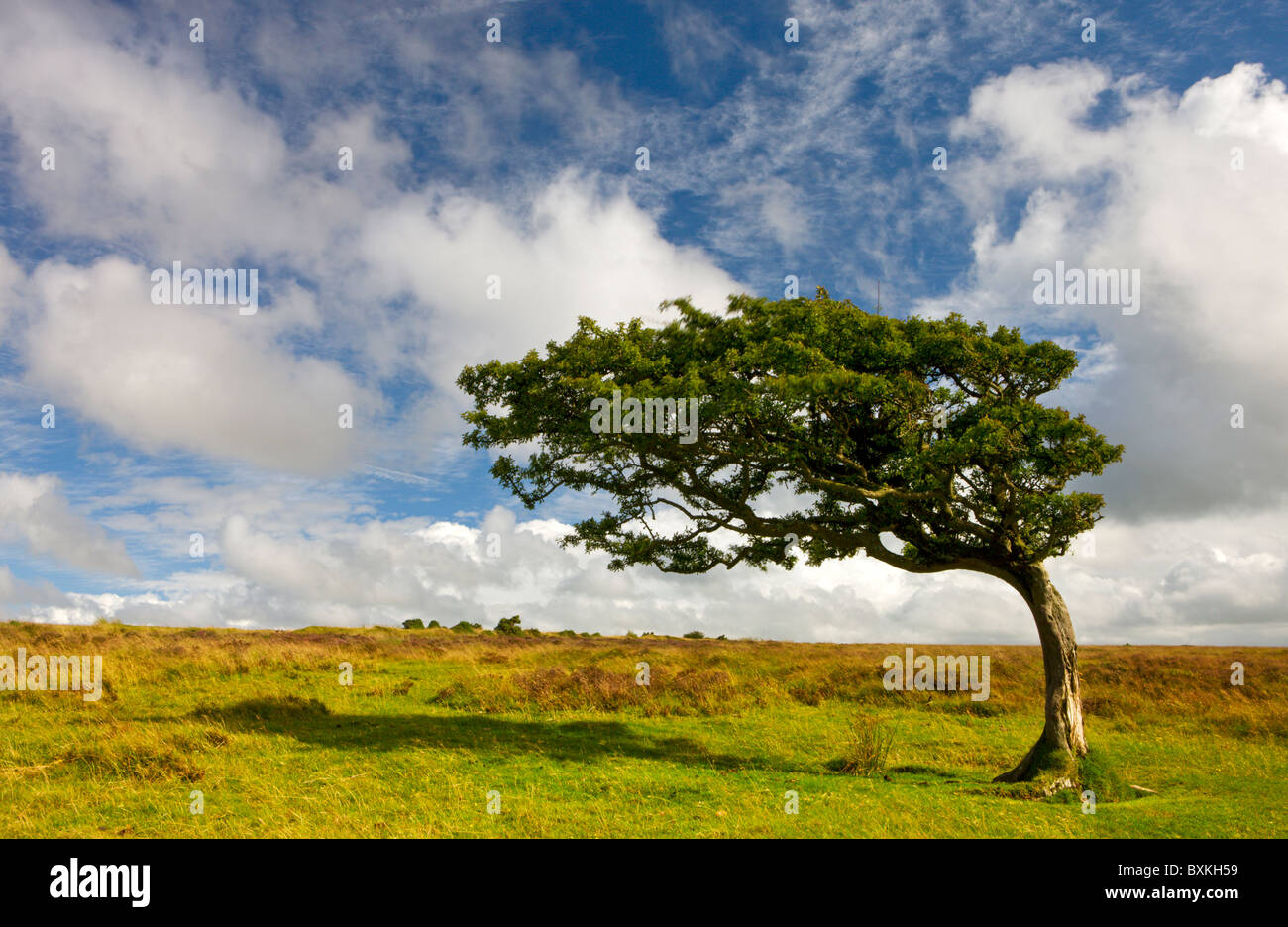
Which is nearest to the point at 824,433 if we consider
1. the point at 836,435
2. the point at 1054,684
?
the point at 836,435

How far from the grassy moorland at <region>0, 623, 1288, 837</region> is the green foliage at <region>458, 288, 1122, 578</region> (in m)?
5.18

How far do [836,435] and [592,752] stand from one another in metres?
9.42

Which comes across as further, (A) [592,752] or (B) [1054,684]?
(B) [1054,684]

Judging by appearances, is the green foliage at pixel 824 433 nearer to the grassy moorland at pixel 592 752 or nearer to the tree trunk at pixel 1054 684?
the tree trunk at pixel 1054 684

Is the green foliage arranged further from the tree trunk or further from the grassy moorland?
the grassy moorland

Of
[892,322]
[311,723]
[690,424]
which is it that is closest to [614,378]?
[690,424]

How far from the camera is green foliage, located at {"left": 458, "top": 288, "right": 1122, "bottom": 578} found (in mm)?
16234

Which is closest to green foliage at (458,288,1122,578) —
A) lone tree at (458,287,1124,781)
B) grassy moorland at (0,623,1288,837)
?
lone tree at (458,287,1124,781)

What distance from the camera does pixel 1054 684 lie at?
1686 cm

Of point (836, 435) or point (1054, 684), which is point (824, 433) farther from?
point (1054, 684)

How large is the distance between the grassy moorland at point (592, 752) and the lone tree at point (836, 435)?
13.4 ft

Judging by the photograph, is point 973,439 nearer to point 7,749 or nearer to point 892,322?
point 892,322

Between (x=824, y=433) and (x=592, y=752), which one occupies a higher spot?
(x=824, y=433)
